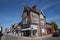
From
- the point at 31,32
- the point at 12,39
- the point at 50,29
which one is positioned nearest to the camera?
the point at 12,39

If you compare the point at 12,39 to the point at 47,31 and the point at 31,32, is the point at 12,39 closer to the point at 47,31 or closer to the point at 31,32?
the point at 31,32

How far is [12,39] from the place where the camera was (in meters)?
22.6

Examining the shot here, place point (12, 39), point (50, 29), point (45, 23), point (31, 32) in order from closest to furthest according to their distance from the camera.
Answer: point (12, 39), point (31, 32), point (45, 23), point (50, 29)

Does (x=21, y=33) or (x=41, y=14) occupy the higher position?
(x=41, y=14)

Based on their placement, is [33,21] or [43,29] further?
[43,29]

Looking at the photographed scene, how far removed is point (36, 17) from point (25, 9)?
471 centimetres

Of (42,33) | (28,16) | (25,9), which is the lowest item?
(42,33)

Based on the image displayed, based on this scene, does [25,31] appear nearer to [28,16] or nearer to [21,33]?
[21,33]

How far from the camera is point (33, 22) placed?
3472 centimetres

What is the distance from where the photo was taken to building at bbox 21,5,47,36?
112 feet

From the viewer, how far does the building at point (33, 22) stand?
3419 cm

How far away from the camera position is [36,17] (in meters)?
36.1

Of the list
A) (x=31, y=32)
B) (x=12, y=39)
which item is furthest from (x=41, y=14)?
(x=12, y=39)

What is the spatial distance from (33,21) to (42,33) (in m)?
5.84
